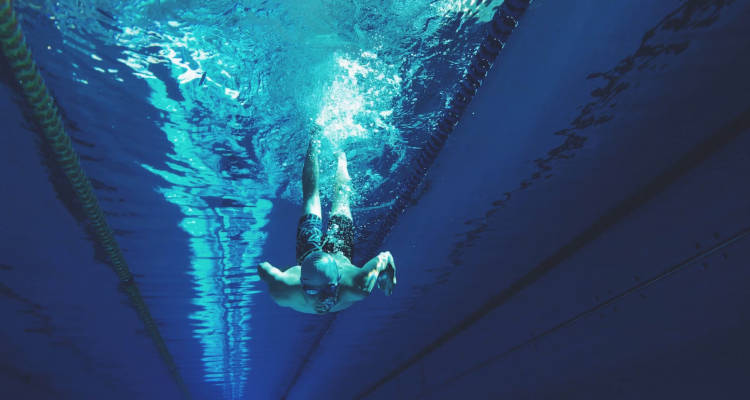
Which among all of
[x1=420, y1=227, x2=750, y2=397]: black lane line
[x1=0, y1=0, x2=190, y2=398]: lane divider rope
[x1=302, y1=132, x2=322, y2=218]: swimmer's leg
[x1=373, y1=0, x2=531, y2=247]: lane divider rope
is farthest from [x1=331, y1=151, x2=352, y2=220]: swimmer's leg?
[x1=420, y1=227, x2=750, y2=397]: black lane line

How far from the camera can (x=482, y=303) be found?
18.4 ft

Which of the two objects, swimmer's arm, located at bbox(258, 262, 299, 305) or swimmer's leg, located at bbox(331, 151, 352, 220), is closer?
swimmer's arm, located at bbox(258, 262, 299, 305)

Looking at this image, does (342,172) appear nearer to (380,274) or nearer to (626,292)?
(380,274)

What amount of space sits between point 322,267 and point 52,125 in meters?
2.49

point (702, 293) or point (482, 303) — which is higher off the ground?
point (482, 303)

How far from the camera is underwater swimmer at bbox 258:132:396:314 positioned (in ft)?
9.66

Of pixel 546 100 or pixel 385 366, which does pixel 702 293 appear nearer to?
pixel 546 100

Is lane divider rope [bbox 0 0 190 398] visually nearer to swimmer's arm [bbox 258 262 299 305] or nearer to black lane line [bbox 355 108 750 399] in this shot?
swimmer's arm [bbox 258 262 299 305]

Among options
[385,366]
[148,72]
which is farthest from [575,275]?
[385,366]

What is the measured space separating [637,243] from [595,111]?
1.48 metres

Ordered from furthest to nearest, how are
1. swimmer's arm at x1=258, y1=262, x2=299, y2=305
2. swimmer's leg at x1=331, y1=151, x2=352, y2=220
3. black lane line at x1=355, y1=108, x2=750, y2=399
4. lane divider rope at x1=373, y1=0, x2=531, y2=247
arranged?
swimmer's leg at x1=331, y1=151, x2=352, y2=220
swimmer's arm at x1=258, y1=262, x2=299, y2=305
black lane line at x1=355, y1=108, x2=750, y2=399
lane divider rope at x1=373, y1=0, x2=531, y2=247

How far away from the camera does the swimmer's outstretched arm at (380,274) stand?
2770 millimetres

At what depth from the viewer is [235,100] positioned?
3.04 meters

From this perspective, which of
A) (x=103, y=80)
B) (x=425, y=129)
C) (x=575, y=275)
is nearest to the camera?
(x=103, y=80)
